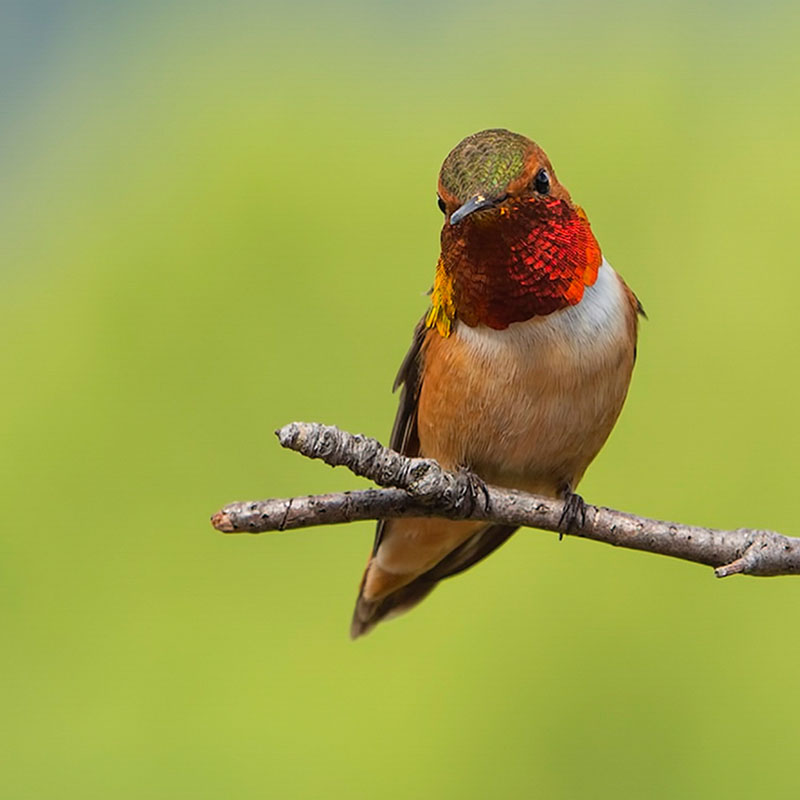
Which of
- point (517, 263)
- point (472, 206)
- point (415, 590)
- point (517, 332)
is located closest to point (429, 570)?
point (415, 590)

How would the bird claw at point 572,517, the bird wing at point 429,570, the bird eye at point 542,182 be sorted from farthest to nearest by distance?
the bird wing at point 429,570
the bird claw at point 572,517
the bird eye at point 542,182

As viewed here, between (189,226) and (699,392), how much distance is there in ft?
5.17

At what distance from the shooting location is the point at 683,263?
3227 mm

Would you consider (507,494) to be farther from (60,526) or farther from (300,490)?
(60,526)

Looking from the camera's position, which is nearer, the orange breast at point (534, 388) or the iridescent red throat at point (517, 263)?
the iridescent red throat at point (517, 263)

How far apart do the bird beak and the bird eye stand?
93mm

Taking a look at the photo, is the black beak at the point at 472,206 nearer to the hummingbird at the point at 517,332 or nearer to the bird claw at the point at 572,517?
the hummingbird at the point at 517,332

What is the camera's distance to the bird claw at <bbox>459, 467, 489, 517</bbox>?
1.63m

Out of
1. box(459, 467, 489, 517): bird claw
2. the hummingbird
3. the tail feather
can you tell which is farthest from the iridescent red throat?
the tail feather

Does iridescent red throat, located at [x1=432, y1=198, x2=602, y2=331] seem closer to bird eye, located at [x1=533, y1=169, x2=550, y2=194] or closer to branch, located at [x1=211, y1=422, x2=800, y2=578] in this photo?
bird eye, located at [x1=533, y1=169, x2=550, y2=194]

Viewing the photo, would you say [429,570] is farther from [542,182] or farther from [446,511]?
[542,182]

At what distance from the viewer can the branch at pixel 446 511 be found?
51.0 inches

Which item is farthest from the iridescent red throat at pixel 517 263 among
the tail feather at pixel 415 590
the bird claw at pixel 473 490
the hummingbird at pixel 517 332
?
the tail feather at pixel 415 590

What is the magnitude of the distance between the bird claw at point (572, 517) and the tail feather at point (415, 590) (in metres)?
0.51
